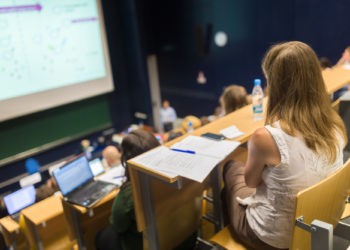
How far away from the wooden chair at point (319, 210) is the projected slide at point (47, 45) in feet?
12.6

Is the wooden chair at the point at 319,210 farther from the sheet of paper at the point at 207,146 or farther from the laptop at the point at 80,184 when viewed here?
the laptop at the point at 80,184

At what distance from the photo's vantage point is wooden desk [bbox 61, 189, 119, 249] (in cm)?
226

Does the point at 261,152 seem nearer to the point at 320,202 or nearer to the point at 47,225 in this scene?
the point at 320,202

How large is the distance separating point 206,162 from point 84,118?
3.88 meters

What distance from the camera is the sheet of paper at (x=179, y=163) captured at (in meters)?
1.32

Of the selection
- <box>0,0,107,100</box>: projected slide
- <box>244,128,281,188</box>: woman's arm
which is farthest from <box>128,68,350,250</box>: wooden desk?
<box>0,0,107,100</box>: projected slide

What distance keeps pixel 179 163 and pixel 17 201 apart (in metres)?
2.00

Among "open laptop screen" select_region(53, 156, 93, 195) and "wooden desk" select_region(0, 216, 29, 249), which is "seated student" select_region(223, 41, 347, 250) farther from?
"wooden desk" select_region(0, 216, 29, 249)

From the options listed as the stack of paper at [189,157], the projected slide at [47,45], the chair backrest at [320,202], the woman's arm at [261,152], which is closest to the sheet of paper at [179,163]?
the stack of paper at [189,157]

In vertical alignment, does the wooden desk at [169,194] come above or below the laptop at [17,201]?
above

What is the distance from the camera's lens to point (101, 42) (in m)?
4.99

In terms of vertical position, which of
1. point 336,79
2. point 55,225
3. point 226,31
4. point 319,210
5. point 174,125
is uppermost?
point 226,31

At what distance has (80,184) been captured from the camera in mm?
2426

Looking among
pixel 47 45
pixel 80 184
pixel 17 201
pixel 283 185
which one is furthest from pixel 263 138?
pixel 47 45
